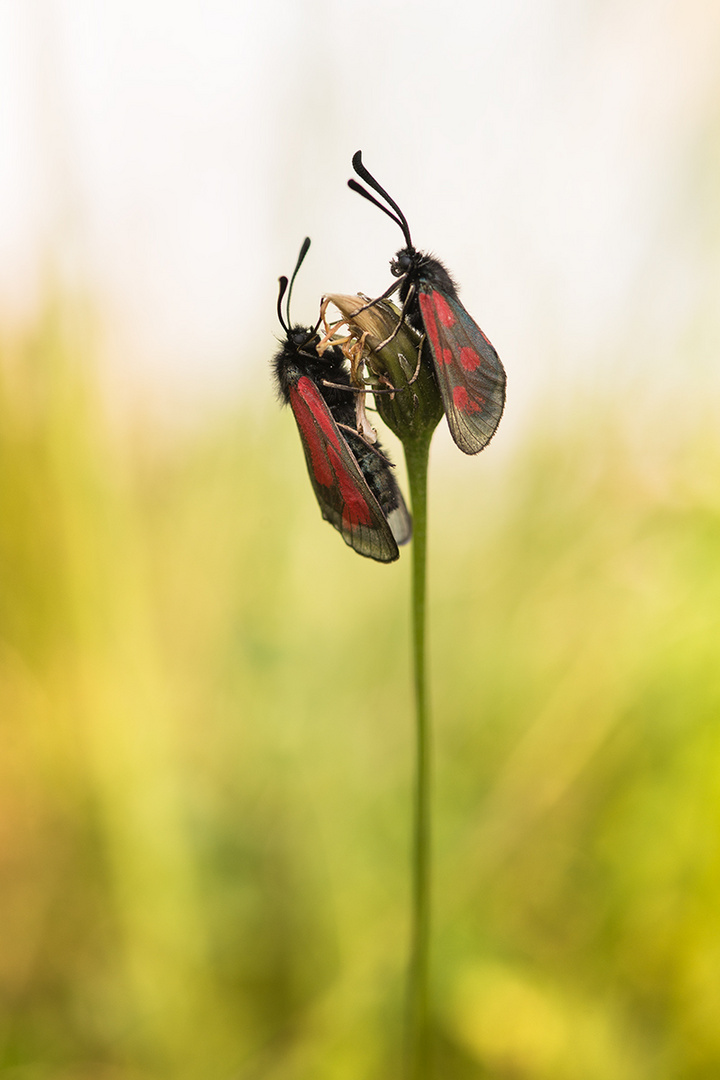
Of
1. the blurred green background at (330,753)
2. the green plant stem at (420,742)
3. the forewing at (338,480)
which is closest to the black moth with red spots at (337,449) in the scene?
the forewing at (338,480)

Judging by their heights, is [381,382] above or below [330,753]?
above

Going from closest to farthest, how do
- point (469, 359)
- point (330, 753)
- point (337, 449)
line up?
1. point (469, 359)
2. point (337, 449)
3. point (330, 753)

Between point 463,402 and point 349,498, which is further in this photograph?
point 349,498

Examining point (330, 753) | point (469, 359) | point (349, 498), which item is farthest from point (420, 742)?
point (330, 753)

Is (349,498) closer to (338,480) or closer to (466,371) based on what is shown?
(338,480)

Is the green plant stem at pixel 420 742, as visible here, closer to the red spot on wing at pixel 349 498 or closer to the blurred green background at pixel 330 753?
the red spot on wing at pixel 349 498

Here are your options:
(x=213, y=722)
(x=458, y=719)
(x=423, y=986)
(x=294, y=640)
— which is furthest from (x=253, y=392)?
(x=423, y=986)

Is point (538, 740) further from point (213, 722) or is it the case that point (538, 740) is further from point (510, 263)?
point (510, 263)

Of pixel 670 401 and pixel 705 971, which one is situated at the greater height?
pixel 670 401
